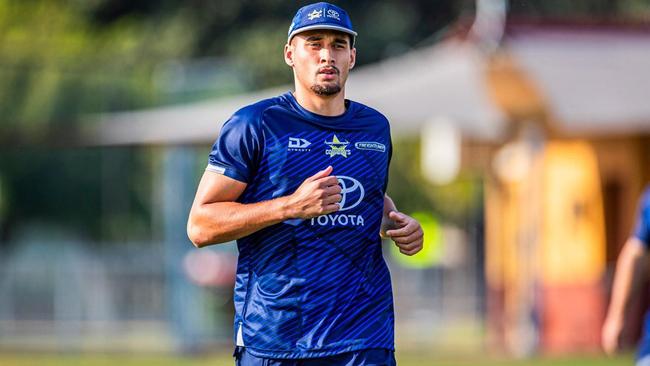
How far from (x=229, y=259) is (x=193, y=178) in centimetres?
412

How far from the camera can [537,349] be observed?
81.6ft

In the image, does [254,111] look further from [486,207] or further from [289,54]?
[486,207]

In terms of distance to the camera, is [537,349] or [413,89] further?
[413,89]

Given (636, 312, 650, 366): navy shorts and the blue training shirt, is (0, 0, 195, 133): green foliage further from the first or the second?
the blue training shirt

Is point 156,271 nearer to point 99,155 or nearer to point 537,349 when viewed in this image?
point 537,349

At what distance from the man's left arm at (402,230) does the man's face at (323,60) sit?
622mm

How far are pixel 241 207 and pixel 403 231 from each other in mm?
760

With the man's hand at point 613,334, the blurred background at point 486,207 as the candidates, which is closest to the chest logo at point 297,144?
the man's hand at point 613,334

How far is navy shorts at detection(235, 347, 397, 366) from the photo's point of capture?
24.0 feet

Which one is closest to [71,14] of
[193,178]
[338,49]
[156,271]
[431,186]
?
[431,186]

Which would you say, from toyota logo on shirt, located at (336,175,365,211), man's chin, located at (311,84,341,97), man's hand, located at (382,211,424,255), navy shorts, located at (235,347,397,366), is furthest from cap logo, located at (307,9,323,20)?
navy shorts, located at (235,347,397,366)

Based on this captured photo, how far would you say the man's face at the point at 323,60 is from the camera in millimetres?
7312

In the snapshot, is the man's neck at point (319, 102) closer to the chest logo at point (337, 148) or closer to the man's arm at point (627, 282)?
the chest logo at point (337, 148)

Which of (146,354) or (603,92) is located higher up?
(603,92)
